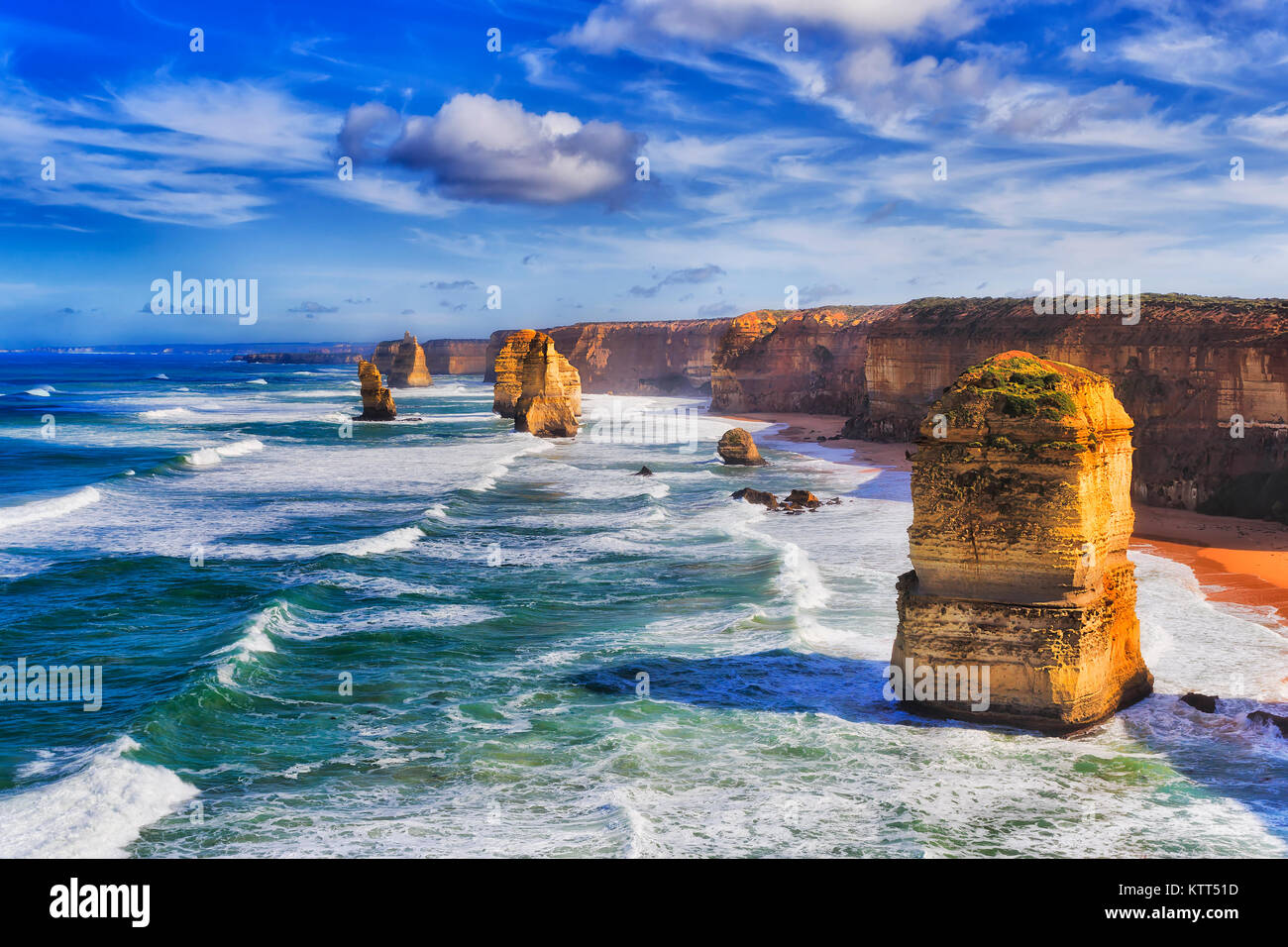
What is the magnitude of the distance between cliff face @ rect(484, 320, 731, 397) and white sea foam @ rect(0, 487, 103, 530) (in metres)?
88.0

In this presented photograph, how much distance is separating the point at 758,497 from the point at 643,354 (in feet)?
313

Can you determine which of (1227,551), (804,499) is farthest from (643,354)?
(1227,551)

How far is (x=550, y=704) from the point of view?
15336 millimetres

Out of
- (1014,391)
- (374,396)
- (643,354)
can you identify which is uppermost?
(643,354)

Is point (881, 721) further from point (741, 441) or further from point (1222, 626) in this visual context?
point (741, 441)

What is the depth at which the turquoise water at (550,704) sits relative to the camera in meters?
11.2

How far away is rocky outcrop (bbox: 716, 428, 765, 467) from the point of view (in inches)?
1821

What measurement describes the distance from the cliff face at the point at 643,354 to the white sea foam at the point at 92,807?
4246 inches

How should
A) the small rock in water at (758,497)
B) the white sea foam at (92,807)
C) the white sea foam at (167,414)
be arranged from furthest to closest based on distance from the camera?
the white sea foam at (167,414)
the small rock in water at (758,497)
the white sea foam at (92,807)

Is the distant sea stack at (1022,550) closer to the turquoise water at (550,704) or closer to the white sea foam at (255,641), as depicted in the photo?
the turquoise water at (550,704)

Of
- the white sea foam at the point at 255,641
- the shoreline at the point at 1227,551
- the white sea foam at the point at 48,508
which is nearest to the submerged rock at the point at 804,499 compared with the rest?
the shoreline at the point at 1227,551

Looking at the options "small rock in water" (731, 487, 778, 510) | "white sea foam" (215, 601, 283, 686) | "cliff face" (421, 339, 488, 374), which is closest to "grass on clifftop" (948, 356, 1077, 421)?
"white sea foam" (215, 601, 283, 686)

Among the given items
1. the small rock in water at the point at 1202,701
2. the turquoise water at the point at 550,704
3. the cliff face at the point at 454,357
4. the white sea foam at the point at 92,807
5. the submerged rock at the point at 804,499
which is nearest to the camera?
the white sea foam at the point at 92,807

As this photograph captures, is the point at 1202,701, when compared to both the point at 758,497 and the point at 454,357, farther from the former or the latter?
the point at 454,357
